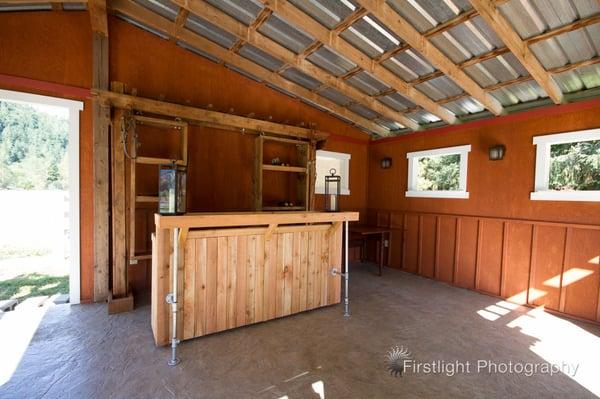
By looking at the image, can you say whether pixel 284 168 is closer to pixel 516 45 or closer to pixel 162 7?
pixel 162 7

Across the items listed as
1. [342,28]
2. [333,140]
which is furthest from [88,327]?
[333,140]

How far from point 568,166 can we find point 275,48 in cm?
403

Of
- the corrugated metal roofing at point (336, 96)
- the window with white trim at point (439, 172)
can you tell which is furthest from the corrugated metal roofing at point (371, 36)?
A: the window with white trim at point (439, 172)

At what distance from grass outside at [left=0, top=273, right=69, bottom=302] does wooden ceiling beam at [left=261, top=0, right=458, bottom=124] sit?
4544mm

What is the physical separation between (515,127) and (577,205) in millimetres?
1250

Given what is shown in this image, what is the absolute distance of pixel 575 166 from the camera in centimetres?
347

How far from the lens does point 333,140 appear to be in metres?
5.55

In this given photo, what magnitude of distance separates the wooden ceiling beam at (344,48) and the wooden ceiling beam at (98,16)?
1.87 meters

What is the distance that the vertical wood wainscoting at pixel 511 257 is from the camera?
10.7ft

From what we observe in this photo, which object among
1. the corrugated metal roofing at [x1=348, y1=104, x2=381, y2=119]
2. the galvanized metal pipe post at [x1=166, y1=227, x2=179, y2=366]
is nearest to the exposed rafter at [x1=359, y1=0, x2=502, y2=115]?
the corrugated metal roofing at [x1=348, y1=104, x2=381, y2=119]

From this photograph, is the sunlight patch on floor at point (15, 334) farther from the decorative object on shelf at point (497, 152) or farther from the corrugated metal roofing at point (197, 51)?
the decorative object on shelf at point (497, 152)

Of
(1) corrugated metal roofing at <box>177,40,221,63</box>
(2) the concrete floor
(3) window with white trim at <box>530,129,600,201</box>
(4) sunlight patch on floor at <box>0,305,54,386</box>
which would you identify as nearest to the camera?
(2) the concrete floor

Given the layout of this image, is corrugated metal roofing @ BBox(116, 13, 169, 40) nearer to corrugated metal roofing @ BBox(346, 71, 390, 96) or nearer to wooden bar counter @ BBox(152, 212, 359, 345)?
corrugated metal roofing @ BBox(346, 71, 390, 96)

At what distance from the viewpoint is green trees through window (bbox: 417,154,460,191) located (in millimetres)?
4773
